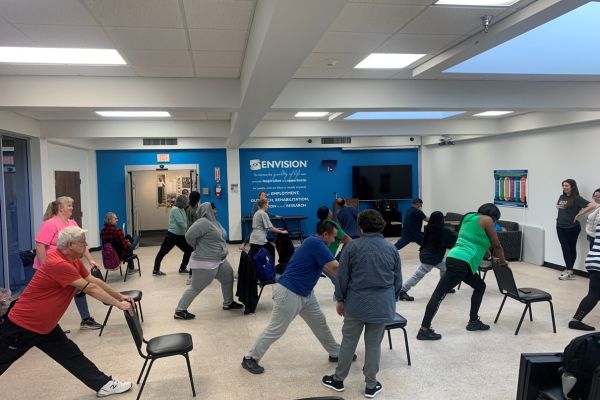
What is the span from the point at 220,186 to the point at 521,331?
8.60 metres

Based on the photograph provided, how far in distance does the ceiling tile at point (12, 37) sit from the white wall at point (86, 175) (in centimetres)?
586

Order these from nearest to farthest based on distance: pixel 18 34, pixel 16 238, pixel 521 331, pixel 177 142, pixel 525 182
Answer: pixel 18 34 < pixel 521 331 < pixel 16 238 < pixel 525 182 < pixel 177 142

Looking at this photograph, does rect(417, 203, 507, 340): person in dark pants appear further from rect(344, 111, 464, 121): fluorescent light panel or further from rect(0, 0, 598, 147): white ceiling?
rect(344, 111, 464, 121): fluorescent light panel

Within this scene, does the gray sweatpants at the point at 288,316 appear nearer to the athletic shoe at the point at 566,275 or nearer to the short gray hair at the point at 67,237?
the short gray hair at the point at 67,237

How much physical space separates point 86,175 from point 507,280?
10158mm

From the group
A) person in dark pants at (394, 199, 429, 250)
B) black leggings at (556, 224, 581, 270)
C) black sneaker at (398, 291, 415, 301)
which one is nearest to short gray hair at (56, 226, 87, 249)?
black sneaker at (398, 291, 415, 301)

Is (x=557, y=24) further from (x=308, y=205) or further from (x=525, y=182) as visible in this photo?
(x=308, y=205)

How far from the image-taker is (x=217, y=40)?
12.1ft

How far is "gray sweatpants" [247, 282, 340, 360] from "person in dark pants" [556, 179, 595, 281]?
5.30 meters

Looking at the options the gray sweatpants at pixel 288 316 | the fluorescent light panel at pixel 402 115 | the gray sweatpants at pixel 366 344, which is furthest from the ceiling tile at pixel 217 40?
the fluorescent light panel at pixel 402 115

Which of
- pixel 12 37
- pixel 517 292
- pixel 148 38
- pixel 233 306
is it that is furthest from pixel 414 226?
pixel 12 37

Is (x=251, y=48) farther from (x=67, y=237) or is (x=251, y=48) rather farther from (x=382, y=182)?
(x=382, y=182)

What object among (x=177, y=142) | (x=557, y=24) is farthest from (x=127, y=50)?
(x=177, y=142)

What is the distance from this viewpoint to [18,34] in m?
3.46
